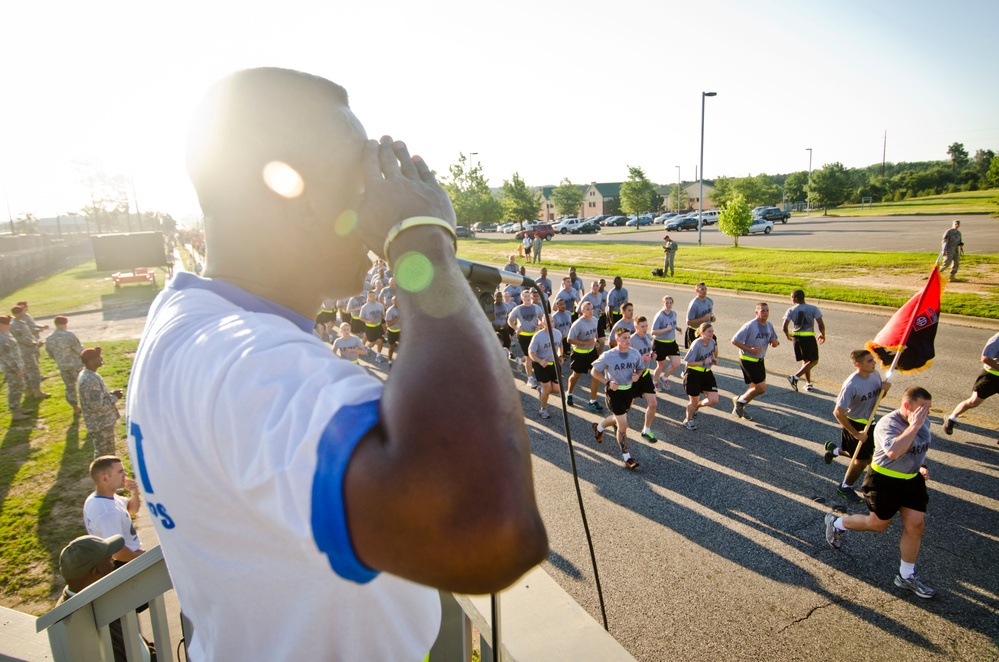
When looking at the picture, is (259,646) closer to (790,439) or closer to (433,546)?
(433,546)

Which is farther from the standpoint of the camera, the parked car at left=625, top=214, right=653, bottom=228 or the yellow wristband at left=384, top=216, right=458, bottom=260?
the parked car at left=625, top=214, right=653, bottom=228

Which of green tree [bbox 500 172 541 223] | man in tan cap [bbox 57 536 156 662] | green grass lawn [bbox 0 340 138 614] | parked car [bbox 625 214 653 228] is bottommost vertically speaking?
green grass lawn [bbox 0 340 138 614]

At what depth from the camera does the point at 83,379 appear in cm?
823

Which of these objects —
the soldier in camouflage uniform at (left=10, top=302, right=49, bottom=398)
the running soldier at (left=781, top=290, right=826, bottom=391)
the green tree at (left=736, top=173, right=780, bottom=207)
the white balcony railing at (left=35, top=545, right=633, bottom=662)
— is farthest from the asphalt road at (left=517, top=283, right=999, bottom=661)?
the green tree at (left=736, top=173, right=780, bottom=207)

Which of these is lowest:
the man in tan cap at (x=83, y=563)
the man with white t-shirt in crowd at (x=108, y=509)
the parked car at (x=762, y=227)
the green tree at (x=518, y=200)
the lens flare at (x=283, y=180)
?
the man with white t-shirt in crowd at (x=108, y=509)

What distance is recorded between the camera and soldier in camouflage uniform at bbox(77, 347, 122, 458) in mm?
8133

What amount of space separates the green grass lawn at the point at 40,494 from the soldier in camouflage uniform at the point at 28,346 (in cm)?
42

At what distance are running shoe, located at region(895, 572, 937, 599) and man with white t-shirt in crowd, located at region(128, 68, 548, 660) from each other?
245 inches

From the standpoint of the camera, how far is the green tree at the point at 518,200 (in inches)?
2478

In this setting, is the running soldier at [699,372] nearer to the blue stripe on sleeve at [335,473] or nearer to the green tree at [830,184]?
the blue stripe on sleeve at [335,473]

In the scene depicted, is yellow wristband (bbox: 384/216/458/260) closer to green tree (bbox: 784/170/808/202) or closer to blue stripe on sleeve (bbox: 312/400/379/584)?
blue stripe on sleeve (bbox: 312/400/379/584)

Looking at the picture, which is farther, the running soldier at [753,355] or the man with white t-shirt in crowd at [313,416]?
the running soldier at [753,355]

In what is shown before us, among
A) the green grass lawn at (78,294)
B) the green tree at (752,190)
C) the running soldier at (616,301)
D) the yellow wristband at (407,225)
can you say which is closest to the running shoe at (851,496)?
the running soldier at (616,301)

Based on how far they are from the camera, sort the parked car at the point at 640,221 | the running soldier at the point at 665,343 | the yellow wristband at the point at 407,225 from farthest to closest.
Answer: the parked car at the point at 640,221 → the running soldier at the point at 665,343 → the yellow wristband at the point at 407,225
